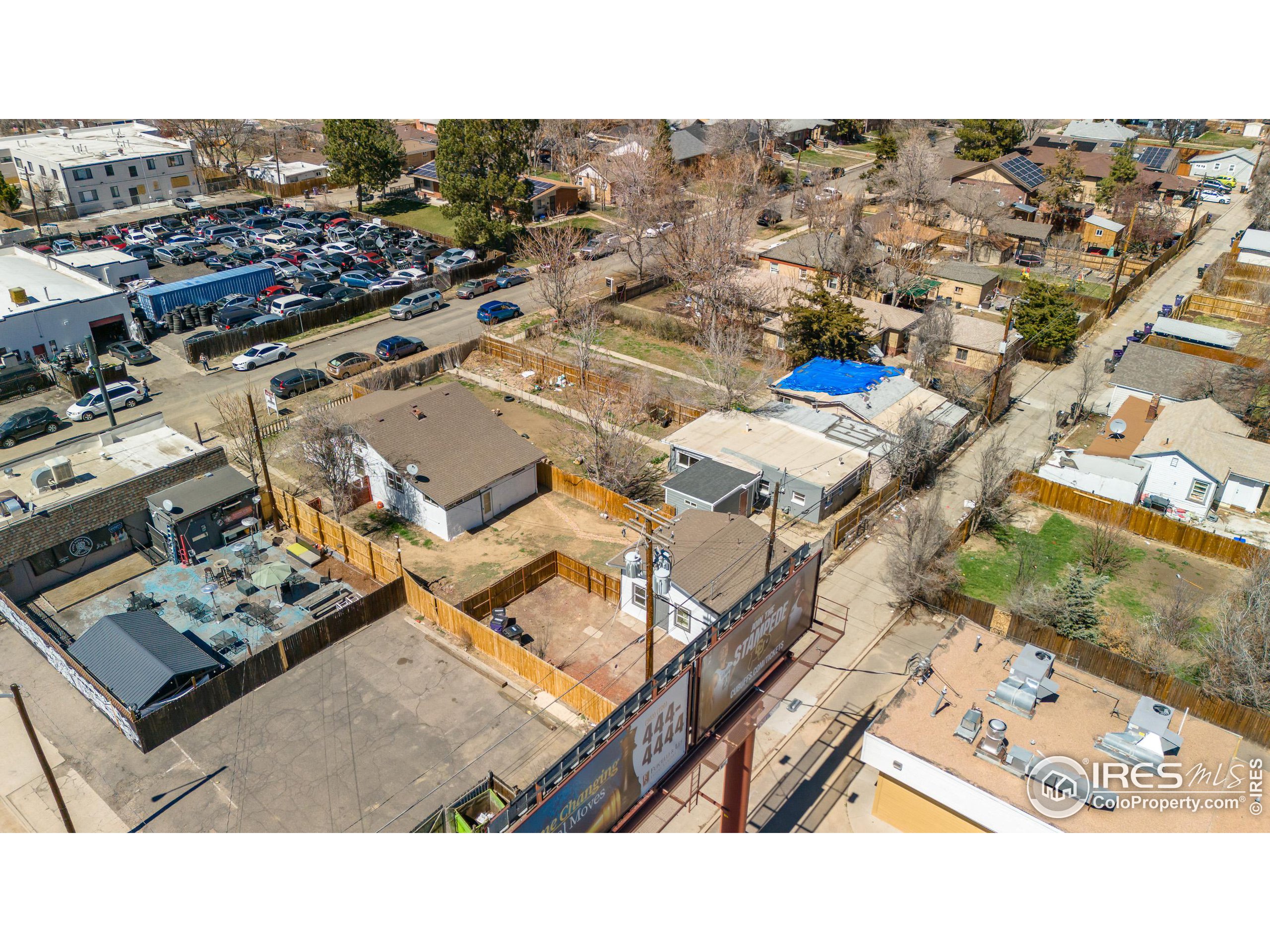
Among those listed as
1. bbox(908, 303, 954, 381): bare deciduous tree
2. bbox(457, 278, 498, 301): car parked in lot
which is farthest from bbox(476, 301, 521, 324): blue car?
bbox(908, 303, 954, 381): bare deciduous tree

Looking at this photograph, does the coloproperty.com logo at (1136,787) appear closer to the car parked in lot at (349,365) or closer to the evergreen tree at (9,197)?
the car parked in lot at (349,365)

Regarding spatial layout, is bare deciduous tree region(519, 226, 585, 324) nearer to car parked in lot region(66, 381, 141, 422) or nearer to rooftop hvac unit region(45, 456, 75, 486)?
car parked in lot region(66, 381, 141, 422)

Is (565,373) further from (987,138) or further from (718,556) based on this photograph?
(987,138)

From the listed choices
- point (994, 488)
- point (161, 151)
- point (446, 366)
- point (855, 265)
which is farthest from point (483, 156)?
point (994, 488)

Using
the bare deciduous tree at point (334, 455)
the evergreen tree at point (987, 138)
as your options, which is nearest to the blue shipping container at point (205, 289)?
the bare deciduous tree at point (334, 455)

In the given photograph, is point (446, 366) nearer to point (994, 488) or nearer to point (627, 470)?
point (627, 470)

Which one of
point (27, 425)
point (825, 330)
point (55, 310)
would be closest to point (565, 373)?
point (825, 330)
